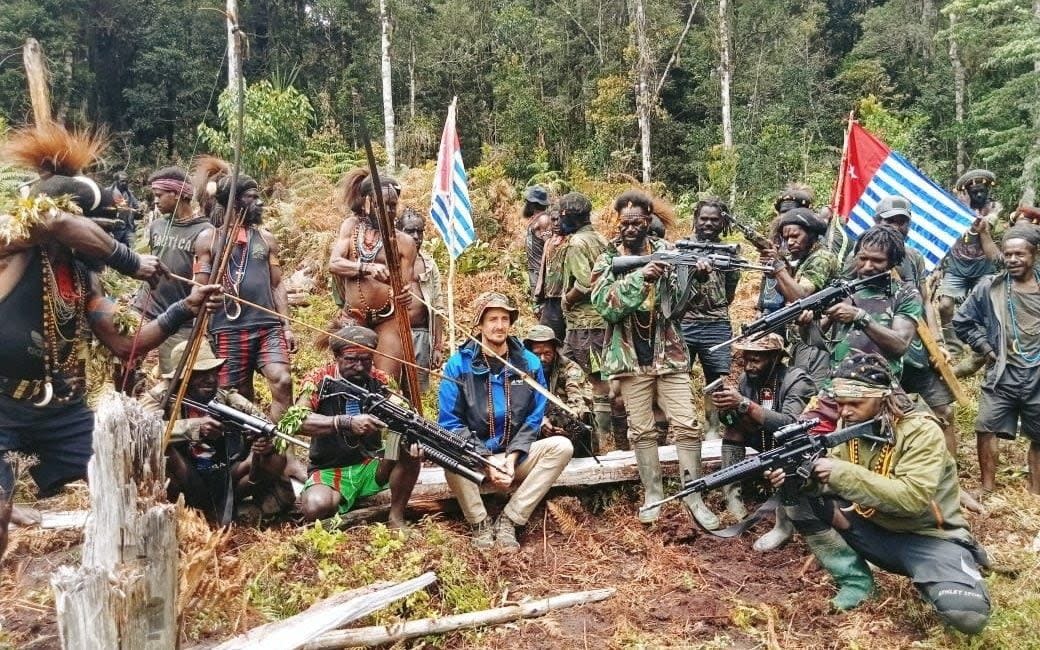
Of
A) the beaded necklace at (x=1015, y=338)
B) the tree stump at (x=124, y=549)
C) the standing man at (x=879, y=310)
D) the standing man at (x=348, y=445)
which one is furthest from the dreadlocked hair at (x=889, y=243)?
the tree stump at (x=124, y=549)

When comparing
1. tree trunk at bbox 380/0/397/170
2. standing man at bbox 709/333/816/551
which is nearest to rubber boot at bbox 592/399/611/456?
standing man at bbox 709/333/816/551

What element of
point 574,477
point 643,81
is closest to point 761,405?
point 574,477

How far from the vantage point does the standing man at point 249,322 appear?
6023 millimetres

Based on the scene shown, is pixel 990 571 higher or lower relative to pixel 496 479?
lower

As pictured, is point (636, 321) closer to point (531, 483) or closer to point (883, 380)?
point (531, 483)

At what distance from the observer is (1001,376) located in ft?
19.6

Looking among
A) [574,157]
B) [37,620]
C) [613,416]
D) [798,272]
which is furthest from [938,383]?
[574,157]

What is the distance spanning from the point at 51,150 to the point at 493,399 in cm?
305

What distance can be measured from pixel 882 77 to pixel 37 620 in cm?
2698

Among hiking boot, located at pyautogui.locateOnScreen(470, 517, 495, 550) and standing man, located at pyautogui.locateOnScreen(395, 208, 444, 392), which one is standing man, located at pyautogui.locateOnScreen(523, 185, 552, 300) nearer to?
standing man, located at pyautogui.locateOnScreen(395, 208, 444, 392)

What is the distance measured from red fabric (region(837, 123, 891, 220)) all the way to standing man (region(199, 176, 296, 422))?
520 cm

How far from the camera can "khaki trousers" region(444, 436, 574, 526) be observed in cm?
557

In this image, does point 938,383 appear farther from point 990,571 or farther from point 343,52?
point 343,52

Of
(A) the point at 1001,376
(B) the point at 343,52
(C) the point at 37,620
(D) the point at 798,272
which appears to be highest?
(B) the point at 343,52
